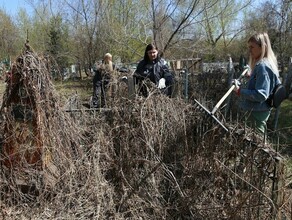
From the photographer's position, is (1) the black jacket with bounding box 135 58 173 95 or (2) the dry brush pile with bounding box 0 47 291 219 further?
(1) the black jacket with bounding box 135 58 173 95

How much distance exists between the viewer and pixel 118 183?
3.23 metres

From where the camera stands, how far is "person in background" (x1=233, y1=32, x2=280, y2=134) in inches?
110

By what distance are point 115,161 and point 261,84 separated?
1638mm

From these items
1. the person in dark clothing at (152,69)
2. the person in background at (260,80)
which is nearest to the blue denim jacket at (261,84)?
the person in background at (260,80)

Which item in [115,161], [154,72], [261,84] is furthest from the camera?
[154,72]

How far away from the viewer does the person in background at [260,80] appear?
9.21 ft

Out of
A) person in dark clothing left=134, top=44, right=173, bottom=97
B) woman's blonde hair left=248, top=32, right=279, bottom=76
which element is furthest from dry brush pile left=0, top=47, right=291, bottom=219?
person in dark clothing left=134, top=44, right=173, bottom=97

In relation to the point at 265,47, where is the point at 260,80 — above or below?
below

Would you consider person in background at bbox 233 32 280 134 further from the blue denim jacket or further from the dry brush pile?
the dry brush pile

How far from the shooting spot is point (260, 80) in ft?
9.23

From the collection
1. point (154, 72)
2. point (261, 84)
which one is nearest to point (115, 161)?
point (261, 84)

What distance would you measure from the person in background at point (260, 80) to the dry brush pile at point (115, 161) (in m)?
0.46

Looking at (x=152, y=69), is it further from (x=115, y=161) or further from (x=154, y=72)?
(x=115, y=161)

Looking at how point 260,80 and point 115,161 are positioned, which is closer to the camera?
point 260,80
